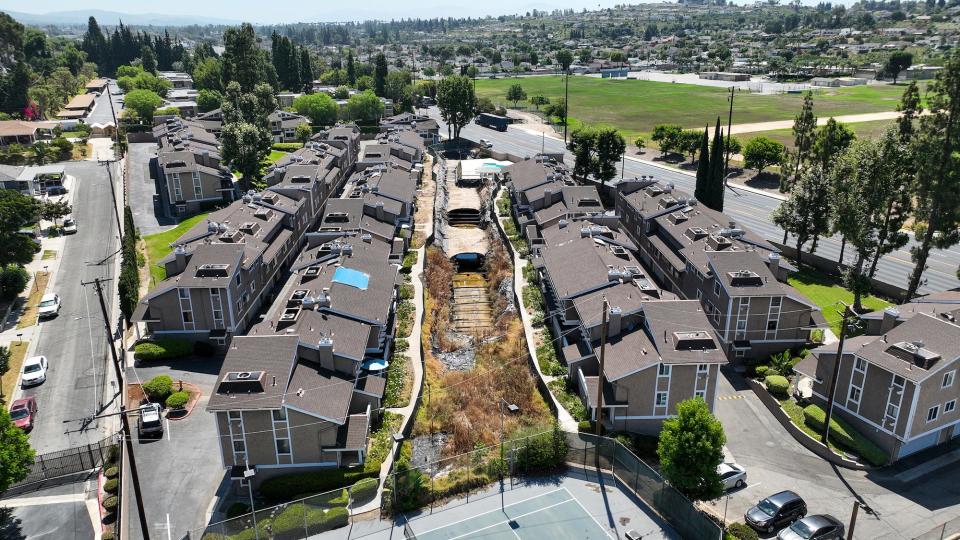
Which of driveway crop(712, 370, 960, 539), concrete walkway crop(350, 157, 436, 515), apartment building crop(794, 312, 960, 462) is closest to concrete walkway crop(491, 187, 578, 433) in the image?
concrete walkway crop(350, 157, 436, 515)

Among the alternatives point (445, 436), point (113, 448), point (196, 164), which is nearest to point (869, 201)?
point (445, 436)

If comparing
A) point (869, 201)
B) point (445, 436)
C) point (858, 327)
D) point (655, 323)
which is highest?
point (869, 201)

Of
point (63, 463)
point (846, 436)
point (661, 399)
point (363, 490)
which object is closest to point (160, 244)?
point (63, 463)

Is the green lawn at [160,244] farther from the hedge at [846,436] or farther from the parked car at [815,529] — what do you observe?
the hedge at [846,436]

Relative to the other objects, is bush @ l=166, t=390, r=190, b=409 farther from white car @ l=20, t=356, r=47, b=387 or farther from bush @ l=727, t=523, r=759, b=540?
bush @ l=727, t=523, r=759, b=540

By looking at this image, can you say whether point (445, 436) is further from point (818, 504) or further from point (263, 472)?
point (818, 504)

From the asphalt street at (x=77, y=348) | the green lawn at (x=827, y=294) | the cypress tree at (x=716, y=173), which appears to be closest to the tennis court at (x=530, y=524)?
the asphalt street at (x=77, y=348)
